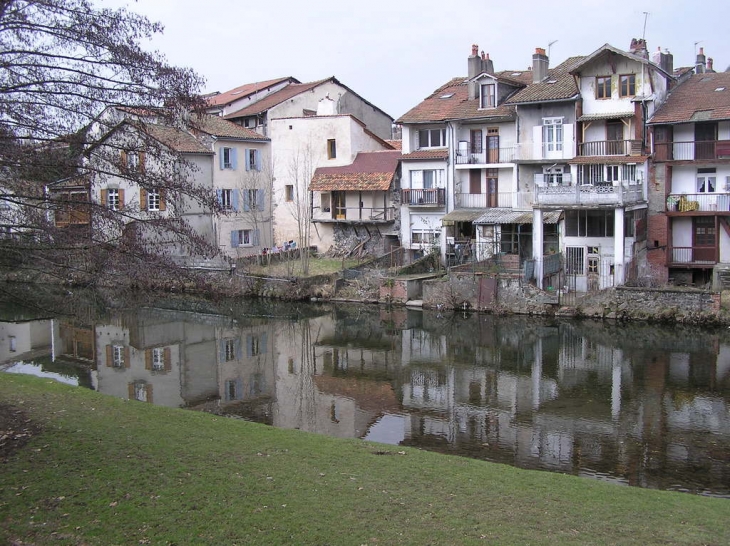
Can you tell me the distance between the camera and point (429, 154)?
45.6 metres

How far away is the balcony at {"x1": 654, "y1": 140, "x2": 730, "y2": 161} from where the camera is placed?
122 feet

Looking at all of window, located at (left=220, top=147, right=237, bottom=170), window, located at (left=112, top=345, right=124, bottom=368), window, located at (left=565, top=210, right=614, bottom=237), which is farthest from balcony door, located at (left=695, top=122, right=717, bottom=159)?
window, located at (left=220, top=147, right=237, bottom=170)

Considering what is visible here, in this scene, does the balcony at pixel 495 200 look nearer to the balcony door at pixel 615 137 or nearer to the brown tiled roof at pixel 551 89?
the balcony door at pixel 615 137

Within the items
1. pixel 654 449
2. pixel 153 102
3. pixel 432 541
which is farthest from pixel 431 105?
pixel 432 541

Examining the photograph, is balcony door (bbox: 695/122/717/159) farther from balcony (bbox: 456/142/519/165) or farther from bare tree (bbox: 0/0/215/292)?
bare tree (bbox: 0/0/215/292)

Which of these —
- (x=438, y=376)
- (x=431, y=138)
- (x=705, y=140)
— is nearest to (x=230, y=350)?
(x=438, y=376)

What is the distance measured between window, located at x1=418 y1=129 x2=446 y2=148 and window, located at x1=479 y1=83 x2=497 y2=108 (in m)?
2.88

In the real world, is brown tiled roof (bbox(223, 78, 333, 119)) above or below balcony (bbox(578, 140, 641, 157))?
above

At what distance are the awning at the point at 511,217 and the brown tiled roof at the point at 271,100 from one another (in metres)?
19.1

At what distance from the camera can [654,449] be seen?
18250mm

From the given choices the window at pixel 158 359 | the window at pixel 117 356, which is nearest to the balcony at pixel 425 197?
the window at pixel 158 359

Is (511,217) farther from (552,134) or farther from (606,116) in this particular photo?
(606,116)

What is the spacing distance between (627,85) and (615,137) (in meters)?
2.65

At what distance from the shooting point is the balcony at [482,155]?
144 feet
